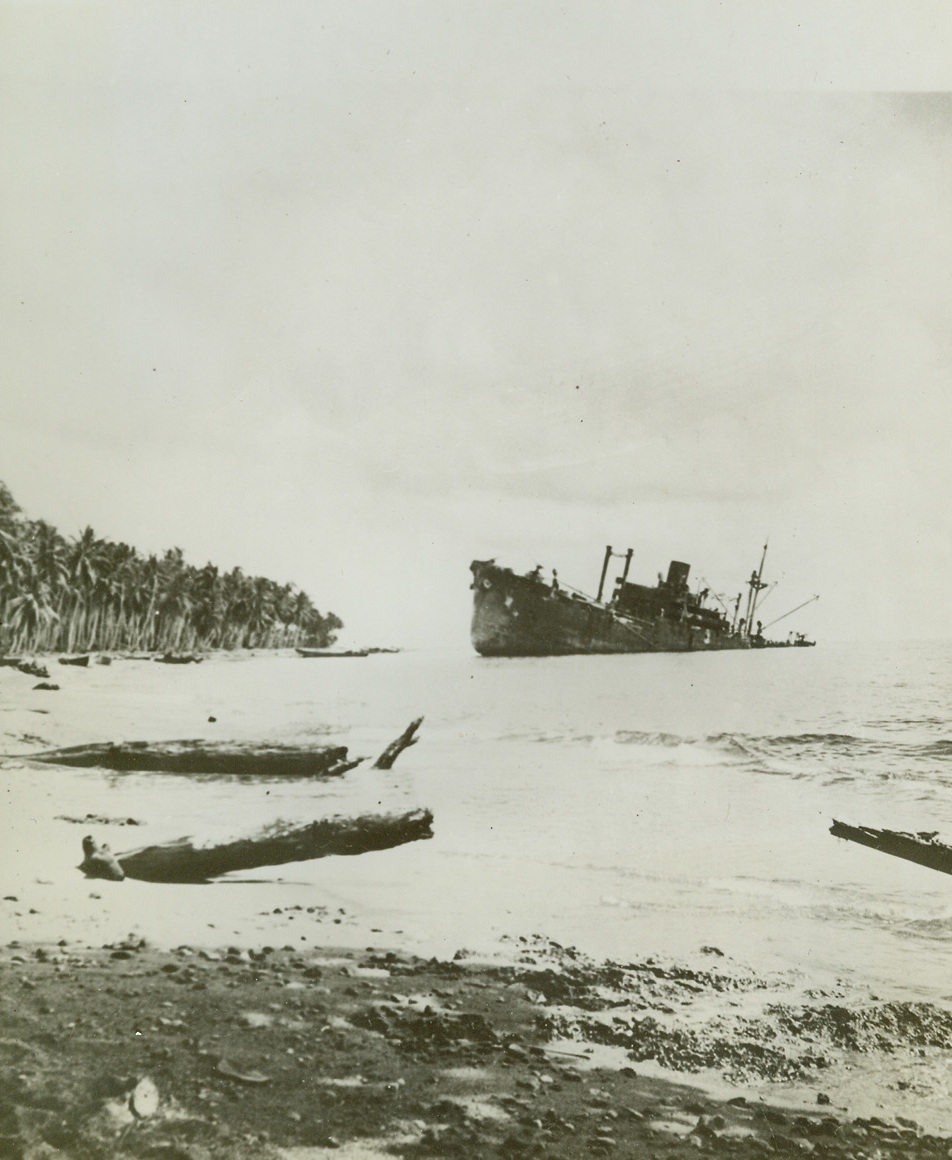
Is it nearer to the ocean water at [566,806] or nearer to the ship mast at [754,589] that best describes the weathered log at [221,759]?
the ocean water at [566,806]

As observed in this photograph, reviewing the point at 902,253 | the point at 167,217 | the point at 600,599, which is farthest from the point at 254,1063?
the point at 902,253

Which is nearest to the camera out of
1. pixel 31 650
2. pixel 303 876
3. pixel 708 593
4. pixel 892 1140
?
pixel 892 1140

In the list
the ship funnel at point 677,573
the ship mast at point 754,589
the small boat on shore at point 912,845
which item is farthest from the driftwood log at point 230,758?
the small boat on shore at point 912,845

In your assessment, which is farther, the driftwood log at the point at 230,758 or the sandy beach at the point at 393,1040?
the driftwood log at the point at 230,758

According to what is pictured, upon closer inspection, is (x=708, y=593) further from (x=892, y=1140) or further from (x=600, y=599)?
(x=892, y=1140)

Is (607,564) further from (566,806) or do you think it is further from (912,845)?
(912,845)

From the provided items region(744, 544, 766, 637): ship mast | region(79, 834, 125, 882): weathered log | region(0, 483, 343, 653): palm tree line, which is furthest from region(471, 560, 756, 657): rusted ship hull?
region(79, 834, 125, 882): weathered log
